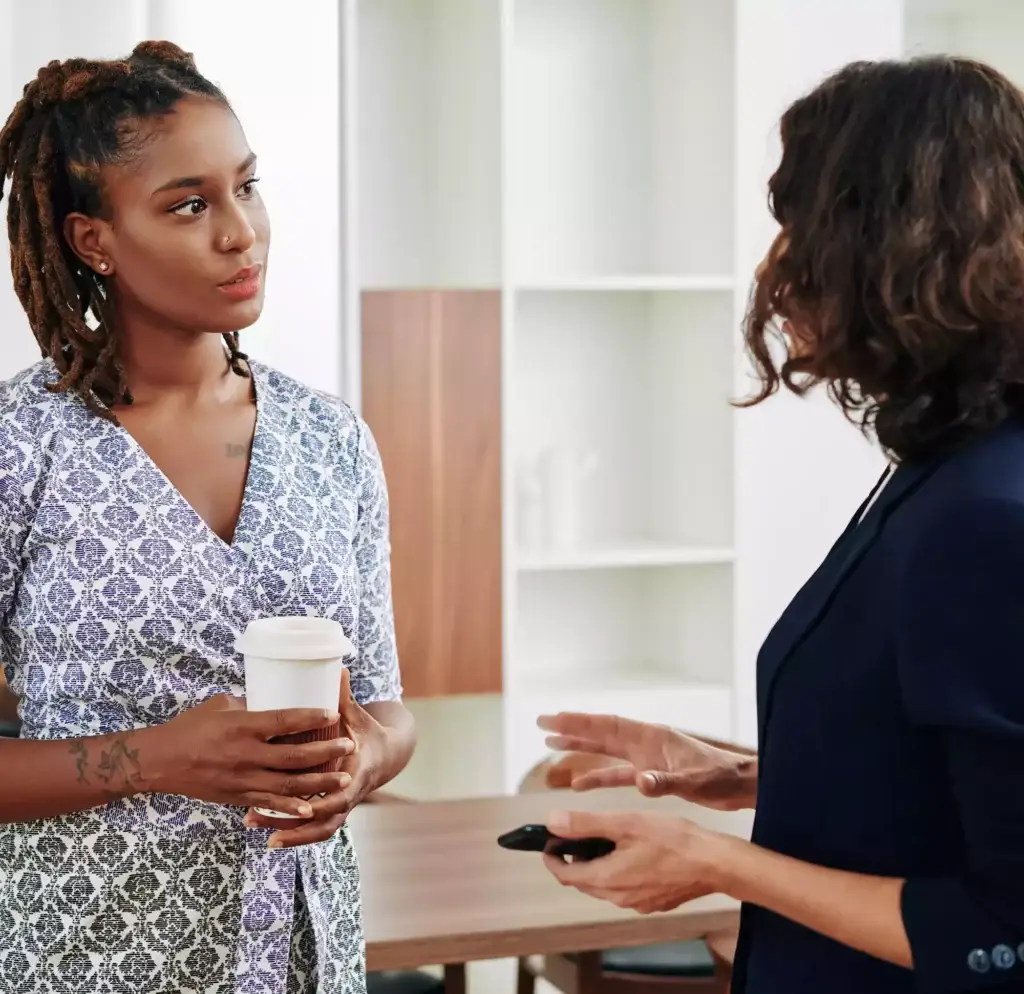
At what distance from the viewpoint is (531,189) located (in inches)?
154

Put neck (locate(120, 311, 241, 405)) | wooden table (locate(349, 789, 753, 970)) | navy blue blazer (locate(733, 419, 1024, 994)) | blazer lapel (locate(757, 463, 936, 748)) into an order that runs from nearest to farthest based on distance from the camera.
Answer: navy blue blazer (locate(733, 419, 1024, 994))
blazer lapel (locate(757, 463, 936, 748))
neck (locate(120, 311, 241, 405))
wooden table (locate(349, 789, 753, 970))

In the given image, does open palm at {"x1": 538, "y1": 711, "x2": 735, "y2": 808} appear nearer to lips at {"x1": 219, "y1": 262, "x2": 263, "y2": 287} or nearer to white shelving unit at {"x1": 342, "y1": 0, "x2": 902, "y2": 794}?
lips at {"x1": 219, "y1": 262, "x2": 263, "y2": 287}

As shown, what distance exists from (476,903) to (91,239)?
1038 mm

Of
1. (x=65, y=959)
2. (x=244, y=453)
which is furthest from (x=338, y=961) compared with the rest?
(x=244, y=453)

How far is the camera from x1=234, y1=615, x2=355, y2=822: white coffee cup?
3.81 feet

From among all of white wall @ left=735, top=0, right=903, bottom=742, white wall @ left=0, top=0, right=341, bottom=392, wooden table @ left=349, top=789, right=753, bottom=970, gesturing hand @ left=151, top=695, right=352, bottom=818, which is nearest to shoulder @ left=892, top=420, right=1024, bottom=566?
gesturing hand @ left=151, top=695, right=352, bottom=818

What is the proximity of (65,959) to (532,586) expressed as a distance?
106 inches

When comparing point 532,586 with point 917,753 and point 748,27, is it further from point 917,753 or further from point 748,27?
point 917,753

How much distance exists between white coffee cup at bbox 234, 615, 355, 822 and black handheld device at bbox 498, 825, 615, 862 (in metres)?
0.20

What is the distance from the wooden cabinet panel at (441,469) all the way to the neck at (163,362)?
1.98 meters

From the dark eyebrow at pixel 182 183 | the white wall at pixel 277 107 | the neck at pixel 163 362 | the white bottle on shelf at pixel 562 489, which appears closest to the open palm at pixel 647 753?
the neck at pixel 163 362

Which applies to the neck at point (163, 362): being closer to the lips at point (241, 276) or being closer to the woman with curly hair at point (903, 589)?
the lips at point (241, 276)

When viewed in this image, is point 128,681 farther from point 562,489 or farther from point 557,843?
point 562,489

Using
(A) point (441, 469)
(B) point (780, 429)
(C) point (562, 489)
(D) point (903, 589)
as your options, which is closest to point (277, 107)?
(A) point (441, 469)
